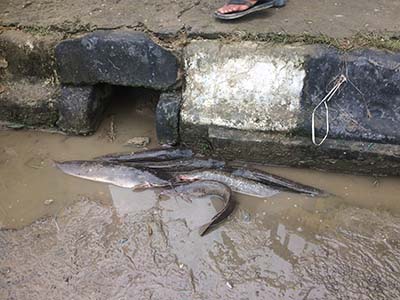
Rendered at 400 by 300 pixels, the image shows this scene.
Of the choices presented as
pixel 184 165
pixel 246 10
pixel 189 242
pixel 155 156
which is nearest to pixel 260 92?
pixel 246 10

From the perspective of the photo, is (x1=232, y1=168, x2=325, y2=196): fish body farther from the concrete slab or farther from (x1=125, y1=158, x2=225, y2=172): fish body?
the concrete slab

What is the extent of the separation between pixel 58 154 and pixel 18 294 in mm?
1409

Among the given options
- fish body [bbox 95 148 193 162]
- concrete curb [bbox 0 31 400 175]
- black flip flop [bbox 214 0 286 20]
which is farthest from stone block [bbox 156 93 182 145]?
black flip flop [bbox 214 0 286 20]

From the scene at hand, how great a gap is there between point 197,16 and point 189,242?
75.1 inches

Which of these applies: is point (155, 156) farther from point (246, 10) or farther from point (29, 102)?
point (246, 10)

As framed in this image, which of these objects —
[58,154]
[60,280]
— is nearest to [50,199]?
[58,154]

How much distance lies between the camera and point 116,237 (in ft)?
11.9

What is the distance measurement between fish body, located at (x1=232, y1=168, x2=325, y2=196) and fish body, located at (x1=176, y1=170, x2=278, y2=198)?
0.05 meters

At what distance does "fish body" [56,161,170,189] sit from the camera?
156 inches

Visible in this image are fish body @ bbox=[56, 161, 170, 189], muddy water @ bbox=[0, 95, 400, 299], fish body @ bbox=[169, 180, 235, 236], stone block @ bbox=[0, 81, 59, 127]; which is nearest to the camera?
muddy water @ bbox=[0, 95, 400, 299]

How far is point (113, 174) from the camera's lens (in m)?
4.04

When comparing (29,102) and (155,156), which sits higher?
(29,102)

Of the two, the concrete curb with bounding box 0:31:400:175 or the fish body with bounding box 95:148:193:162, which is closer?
the concrete curb with bounding box 0:31:400:175

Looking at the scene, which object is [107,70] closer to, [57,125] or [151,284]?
[57,125]
